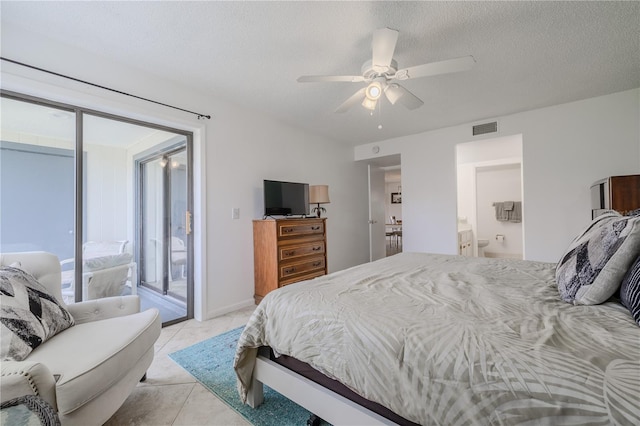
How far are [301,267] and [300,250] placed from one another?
22cm

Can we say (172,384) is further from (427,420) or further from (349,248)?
(349,248)

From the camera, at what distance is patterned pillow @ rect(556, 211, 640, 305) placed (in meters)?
1.02

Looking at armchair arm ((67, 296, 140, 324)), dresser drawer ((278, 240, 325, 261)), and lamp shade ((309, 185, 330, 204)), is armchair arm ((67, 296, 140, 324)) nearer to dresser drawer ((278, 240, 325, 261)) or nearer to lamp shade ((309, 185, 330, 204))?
dresser drawer ((278, 240, 325, 261))

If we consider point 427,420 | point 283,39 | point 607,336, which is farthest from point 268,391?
point 283,39

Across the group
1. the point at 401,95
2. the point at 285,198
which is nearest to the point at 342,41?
the point at 401,95

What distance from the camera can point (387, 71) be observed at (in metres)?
1.91

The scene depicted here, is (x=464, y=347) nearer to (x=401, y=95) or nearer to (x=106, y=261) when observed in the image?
(x=401, y=95)

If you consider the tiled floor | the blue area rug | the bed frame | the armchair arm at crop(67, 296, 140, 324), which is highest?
the armchair arm at crop(67, 296, 140, 324)

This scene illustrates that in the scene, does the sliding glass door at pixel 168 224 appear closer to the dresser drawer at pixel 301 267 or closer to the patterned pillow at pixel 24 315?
the dresser drawer at pixel 301 267

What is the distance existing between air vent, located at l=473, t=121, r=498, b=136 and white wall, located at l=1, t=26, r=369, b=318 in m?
2.29

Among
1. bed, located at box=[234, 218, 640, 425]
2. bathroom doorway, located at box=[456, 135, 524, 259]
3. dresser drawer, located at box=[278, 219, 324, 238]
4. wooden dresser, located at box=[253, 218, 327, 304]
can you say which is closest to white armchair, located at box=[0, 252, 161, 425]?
bed, located at box=[234, 218, 640, 425]

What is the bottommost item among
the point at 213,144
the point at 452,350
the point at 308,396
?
the point at 308,396

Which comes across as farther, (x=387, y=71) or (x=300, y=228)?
(x=300, y=228)

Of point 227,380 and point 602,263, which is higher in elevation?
point 602,263
